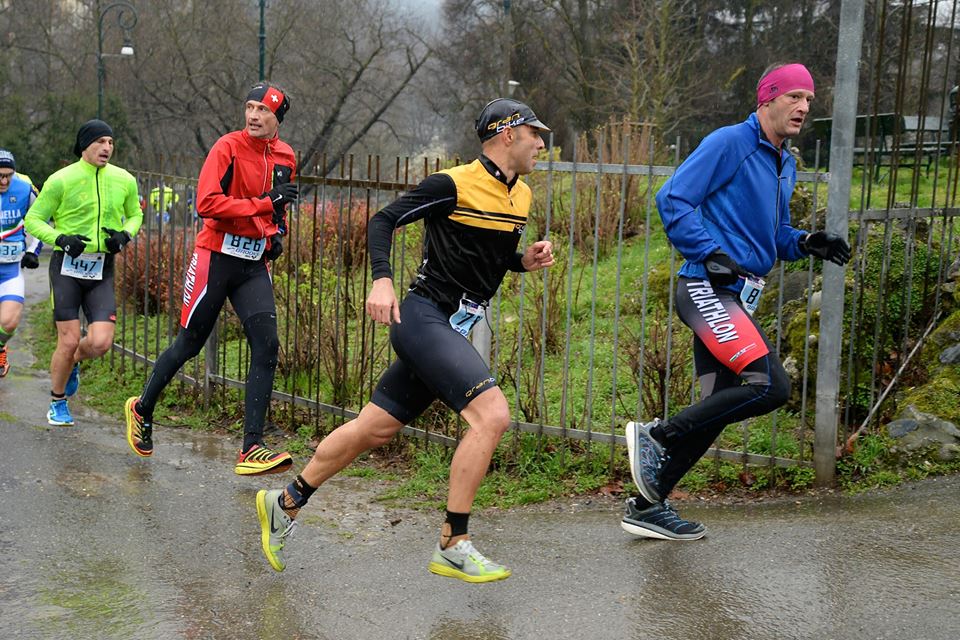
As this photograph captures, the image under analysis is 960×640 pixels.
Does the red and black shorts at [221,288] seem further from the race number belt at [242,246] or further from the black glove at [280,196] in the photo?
the black glove at [280,196]

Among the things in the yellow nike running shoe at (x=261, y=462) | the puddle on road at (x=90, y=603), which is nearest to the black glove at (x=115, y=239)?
the yellow nike running shoe at (x=261, y=462)

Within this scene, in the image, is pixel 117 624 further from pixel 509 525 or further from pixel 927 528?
pixel 927 528

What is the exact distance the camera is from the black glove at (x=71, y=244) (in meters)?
7.02

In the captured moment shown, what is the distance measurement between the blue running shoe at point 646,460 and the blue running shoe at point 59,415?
4211 millimetres

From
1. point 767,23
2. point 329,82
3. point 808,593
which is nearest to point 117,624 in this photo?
point 808,593

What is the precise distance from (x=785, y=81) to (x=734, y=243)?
0.72m

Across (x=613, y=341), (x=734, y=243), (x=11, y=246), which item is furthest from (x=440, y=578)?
(x=11, y=246)

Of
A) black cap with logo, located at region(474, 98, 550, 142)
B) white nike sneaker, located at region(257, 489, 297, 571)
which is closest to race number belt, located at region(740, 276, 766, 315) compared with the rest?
black cap with logo, located at region(474, 98, 550, 142)

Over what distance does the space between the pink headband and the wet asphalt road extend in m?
1.98

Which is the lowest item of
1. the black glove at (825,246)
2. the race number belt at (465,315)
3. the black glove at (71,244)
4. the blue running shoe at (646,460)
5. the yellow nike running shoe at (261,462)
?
the yellow nike running shoe at (261,462)

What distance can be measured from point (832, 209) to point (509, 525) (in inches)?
89.6

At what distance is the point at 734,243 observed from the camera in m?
4.65

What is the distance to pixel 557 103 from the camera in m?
37.2

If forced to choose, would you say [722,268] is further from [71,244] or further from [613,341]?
[71,244]
